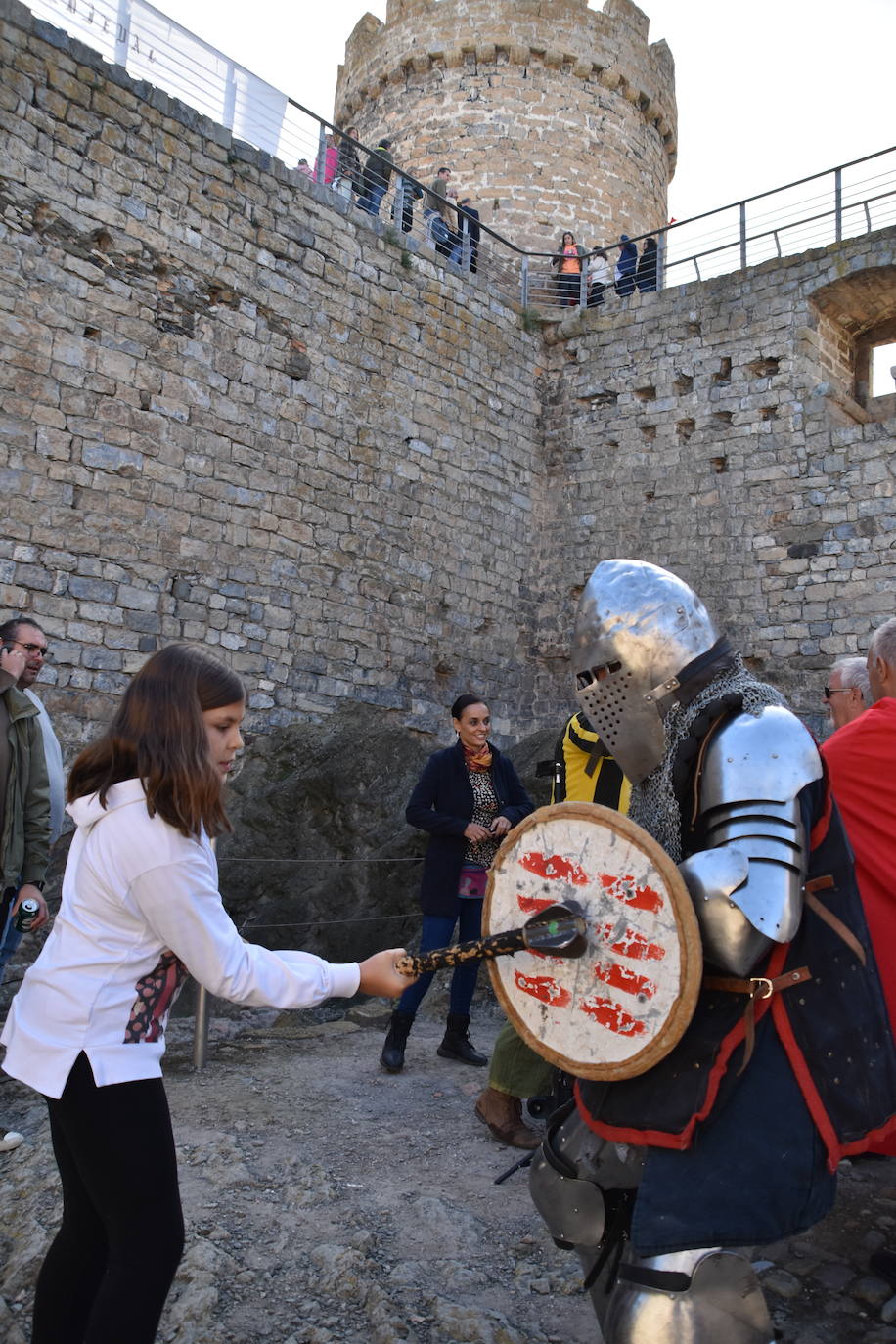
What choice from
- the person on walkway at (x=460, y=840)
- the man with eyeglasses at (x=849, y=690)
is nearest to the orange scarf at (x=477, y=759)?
the person on walkway at (x=460, y=840)

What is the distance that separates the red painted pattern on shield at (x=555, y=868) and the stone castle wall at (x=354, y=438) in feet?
17.2

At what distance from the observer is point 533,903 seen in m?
1.86

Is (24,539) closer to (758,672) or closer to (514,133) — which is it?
(758,672)

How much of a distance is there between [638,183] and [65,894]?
14.8 m

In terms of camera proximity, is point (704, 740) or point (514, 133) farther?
point (514, 133)

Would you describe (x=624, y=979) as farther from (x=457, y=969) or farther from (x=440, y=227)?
(x=440, y=227)

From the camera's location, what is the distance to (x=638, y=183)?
14.3 metres

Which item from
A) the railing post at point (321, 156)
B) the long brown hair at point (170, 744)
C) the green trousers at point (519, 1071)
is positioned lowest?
the green trousers at point (519, 1071)

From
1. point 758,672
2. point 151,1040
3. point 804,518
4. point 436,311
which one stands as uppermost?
point 436,311

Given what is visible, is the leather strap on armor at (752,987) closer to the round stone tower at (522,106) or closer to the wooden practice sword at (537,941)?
the wooden practice sword at (537,941)

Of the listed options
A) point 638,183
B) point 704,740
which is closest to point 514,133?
point 638,183

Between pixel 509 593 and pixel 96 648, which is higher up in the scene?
pixel 509 593

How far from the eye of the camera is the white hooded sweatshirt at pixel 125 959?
1705mm

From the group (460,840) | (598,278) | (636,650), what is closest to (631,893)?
(636,650)
